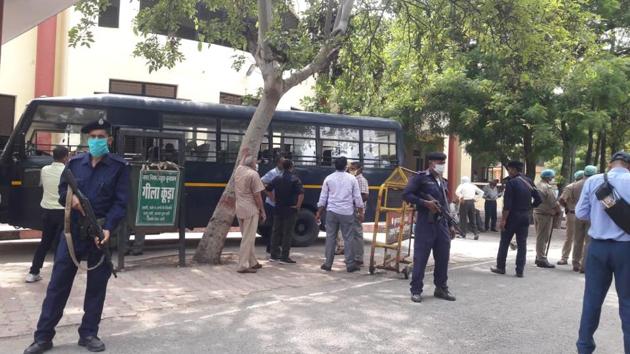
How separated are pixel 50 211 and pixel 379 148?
810cm

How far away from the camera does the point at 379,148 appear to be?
13.5 metres

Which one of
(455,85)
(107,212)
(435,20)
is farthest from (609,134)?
(107,212)

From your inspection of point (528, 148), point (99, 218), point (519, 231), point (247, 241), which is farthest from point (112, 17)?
point (99, 218)

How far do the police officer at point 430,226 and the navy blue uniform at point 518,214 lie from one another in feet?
7.41

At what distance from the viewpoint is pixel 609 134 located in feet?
70.0

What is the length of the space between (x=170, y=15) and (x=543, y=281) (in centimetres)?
799

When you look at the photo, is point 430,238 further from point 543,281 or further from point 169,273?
point 169,273

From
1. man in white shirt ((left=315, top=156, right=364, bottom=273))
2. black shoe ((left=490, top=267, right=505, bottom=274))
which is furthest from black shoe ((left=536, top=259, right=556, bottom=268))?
man in white shirt ((left=315, top=156, right=364, bottom=273))

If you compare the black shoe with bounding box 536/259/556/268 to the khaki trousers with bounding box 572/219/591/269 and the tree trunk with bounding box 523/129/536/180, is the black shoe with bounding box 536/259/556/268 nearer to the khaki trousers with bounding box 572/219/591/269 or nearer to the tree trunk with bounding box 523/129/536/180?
the khaki trousers with bounding box 572/219/591/269

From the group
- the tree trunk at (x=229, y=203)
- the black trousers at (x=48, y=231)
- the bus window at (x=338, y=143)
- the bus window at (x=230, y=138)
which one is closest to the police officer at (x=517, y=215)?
the tree trunk at (x=229, y=203)

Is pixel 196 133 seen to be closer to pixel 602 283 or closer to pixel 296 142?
pixel 296 142

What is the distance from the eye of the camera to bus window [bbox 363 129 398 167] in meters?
13.3

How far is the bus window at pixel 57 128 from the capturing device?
9.71 m

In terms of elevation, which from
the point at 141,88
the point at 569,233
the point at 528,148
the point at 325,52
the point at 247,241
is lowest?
the point at 247,241
